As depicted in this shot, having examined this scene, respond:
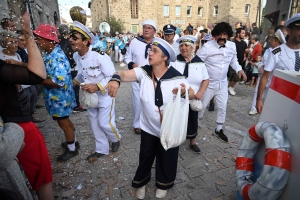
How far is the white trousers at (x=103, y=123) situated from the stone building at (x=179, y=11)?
33.1 m

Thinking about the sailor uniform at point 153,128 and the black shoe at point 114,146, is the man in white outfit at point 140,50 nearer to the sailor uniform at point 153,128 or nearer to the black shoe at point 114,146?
the black shoe at point 114,146

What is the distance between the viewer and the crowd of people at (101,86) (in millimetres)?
1491

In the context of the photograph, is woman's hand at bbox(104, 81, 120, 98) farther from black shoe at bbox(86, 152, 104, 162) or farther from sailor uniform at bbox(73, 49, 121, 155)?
black shoe at bbox(86, 152, 104, 162)

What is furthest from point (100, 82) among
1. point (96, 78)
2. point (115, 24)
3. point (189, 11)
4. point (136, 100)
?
point (189, 11)

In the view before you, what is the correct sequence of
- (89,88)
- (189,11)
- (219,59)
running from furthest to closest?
(189,11)
(219,59)
(89,88)

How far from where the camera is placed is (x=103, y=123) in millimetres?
3252

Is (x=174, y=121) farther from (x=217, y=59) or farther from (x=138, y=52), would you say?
(x=138, y=52)

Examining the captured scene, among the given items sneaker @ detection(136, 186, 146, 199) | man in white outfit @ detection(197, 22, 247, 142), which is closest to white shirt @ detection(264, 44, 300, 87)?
man in white outfit @ detection(197, 22, 247, 142)

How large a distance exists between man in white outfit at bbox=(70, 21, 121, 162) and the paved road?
0.34 m

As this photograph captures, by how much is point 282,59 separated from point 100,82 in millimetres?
2793

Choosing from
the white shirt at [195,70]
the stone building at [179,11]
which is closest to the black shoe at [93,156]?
the white shirt at [195,70]

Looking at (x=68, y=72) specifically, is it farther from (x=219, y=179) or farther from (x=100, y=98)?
(x=219, y=179)

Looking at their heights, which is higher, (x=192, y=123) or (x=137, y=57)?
(x=137, y=57)

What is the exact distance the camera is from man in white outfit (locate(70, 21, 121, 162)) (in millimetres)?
2879
